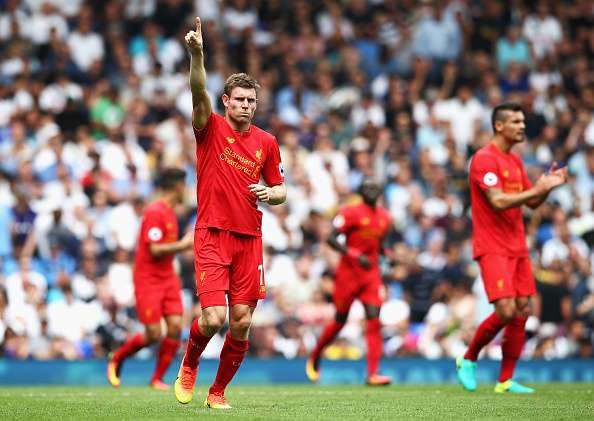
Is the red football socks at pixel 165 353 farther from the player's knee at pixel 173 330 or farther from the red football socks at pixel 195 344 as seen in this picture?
the red football socks at pixel 195 344

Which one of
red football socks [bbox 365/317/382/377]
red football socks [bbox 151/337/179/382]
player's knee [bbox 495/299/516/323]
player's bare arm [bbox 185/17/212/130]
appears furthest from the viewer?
red football socks [bbox 365/317/382/377]

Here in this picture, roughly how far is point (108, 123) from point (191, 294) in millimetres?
4145

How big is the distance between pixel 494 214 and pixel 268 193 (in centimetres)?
394

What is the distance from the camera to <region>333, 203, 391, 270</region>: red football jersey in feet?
53.7

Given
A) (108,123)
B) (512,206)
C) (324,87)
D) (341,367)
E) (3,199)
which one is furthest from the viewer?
(324,87)

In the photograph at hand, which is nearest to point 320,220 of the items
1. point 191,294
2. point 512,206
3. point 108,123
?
point 191,294

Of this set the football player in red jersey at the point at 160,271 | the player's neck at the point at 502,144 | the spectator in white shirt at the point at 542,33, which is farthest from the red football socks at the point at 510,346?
the spectator in white shirt at the point at 542,33

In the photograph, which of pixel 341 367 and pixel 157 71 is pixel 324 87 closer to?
pixel 157 71

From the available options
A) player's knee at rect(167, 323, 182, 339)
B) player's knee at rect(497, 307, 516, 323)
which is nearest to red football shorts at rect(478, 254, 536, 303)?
player's knee at rect(497, 307, 516, 323)

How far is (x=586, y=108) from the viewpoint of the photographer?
2408 centimetres

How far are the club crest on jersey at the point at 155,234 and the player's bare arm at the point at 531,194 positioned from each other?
13.6 feet

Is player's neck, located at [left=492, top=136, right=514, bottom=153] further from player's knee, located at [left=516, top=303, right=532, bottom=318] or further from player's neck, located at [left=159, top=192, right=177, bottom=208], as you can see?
player's neck, located at [left=159, top=192, right=177, bottom=208]

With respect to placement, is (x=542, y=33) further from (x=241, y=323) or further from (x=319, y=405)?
(x=241, y=323)

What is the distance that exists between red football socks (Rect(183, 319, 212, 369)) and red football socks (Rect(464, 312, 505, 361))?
12.8 ft
